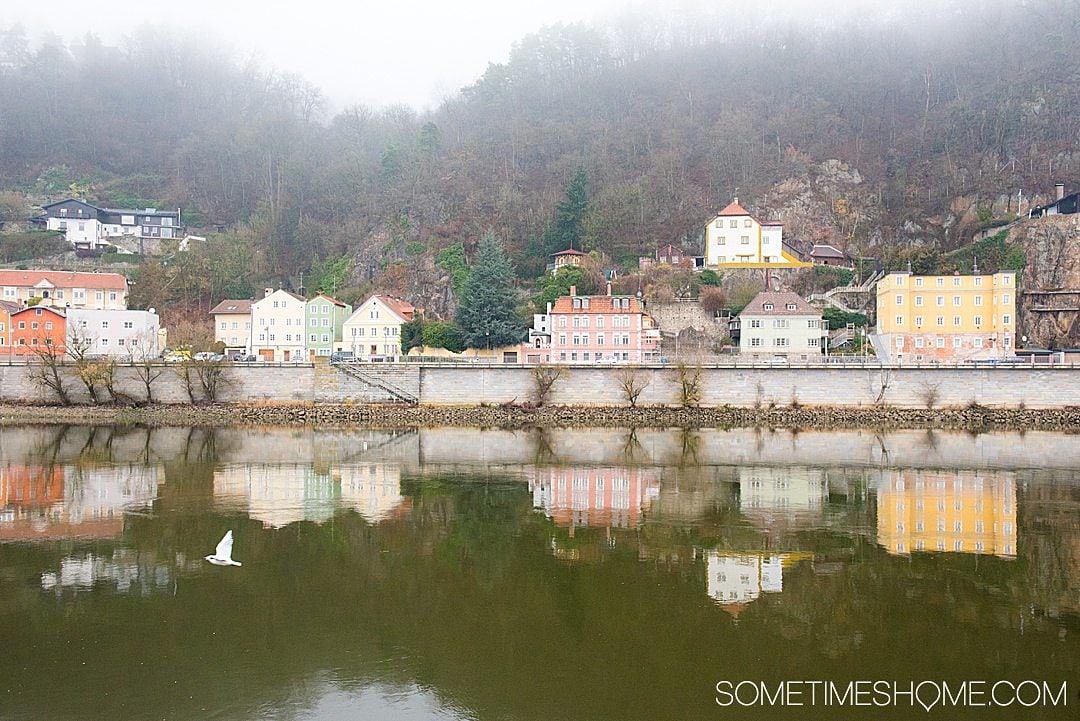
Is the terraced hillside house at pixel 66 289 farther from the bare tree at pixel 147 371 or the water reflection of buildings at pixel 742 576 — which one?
the water reflection of buildings at pixel 742 576

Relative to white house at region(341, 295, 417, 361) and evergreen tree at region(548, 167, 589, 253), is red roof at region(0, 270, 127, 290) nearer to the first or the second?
white house at region(341, 295, 417, 361)

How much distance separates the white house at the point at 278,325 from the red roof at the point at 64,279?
12950 millimetres

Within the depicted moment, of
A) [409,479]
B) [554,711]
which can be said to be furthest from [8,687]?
[409,479]

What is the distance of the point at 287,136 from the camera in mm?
96562

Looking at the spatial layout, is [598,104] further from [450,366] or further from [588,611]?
[588,611]

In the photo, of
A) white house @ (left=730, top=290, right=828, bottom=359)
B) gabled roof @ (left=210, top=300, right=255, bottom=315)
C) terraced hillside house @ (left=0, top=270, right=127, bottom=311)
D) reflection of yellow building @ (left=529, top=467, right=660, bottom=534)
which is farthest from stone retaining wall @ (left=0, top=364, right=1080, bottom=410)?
reflection of yellow building @ (left=529, top=467, right=660, bottom=534)

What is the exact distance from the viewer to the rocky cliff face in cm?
5338

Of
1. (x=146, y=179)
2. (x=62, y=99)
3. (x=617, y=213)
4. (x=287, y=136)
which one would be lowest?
(x=617, y=213)

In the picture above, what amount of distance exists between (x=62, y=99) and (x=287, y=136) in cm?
3545

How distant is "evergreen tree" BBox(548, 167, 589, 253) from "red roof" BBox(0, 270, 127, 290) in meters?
35.0

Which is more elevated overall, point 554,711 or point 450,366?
point 450,366

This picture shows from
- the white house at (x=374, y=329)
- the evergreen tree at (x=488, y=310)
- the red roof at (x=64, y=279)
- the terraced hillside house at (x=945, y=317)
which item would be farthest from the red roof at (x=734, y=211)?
the red roof at (x=64, y=279)

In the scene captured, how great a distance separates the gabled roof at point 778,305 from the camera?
167 feet

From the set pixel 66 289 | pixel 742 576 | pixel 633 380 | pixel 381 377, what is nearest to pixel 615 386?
pixel 633 380
